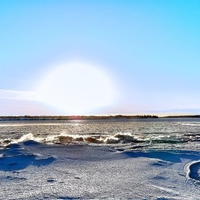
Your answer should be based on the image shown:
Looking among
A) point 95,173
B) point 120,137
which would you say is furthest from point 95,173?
point 120,137

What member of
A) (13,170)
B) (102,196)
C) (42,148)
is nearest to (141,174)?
(102,196)

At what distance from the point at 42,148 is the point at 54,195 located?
5929 millimetres

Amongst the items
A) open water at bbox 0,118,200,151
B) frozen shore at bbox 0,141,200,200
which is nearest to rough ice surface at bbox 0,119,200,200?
frozen shore at bbox 0,141,200,200

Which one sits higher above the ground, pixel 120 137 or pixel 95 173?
pixel 120 137

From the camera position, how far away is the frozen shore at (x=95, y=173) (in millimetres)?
A: 6492

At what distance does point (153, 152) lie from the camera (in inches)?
456

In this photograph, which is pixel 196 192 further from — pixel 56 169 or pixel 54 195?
pixel 56 169

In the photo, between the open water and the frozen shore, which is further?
the open water

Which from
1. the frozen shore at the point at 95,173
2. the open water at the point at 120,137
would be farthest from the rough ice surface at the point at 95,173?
the open water at the point at 120,137

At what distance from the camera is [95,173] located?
827 centimetres

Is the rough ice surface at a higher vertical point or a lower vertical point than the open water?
lower

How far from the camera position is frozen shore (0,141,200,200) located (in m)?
6.49

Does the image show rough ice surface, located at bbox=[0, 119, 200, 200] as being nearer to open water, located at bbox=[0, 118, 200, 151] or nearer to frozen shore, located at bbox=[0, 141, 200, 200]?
frozen shore, located at bbox=[0, 141, 200, 200]

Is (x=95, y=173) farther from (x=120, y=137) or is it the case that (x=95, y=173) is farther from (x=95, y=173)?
(x=120, y=137)
